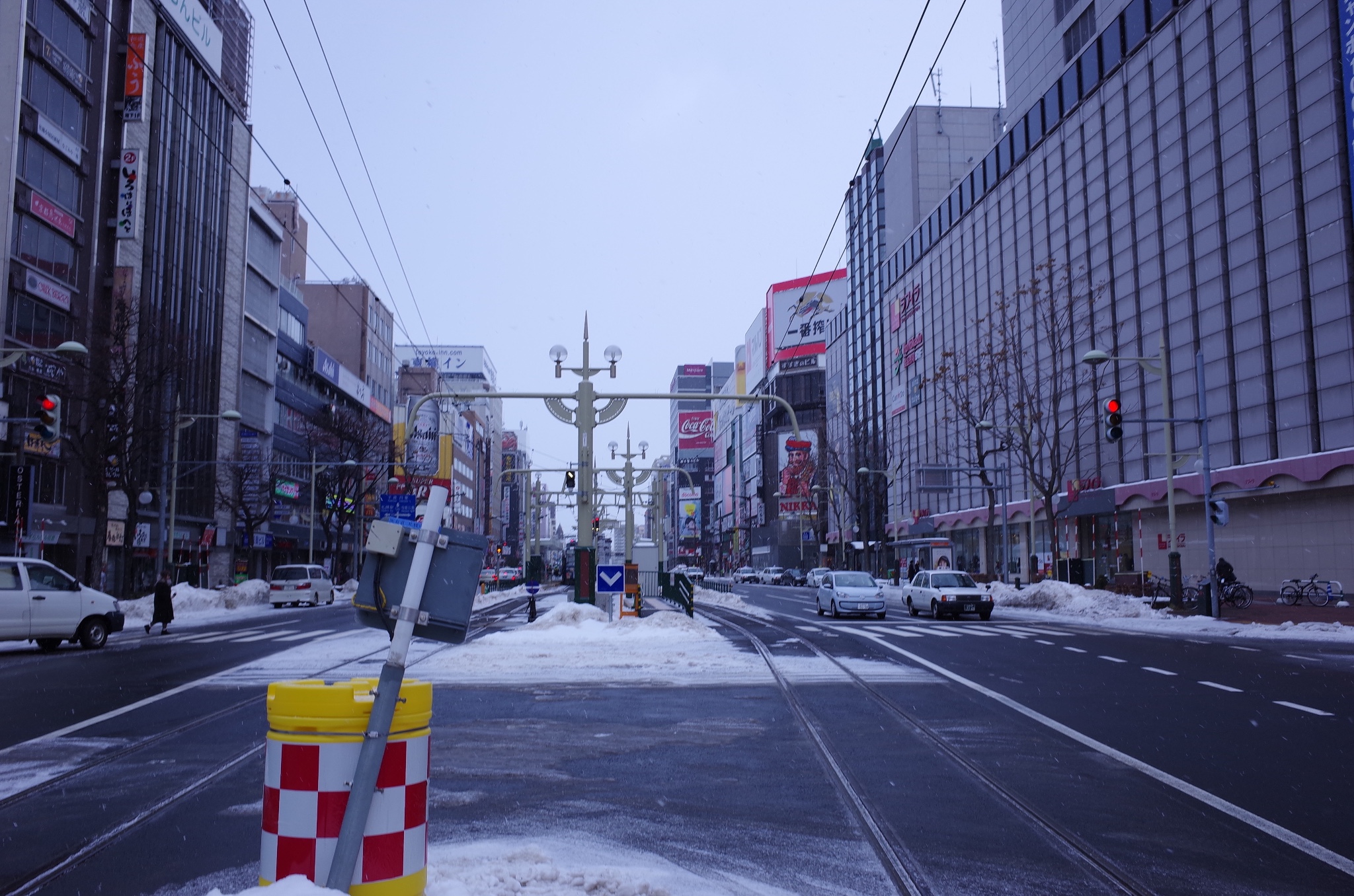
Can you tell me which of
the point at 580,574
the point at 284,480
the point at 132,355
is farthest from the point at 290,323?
the point at 580,574

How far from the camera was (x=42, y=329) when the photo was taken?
1683 inches

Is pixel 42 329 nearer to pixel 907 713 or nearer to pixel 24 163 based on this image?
pixel 24 163

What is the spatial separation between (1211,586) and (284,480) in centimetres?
5623

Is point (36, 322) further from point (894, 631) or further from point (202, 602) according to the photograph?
point (894, 631)

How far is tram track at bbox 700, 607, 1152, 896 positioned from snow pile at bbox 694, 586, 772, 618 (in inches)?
895

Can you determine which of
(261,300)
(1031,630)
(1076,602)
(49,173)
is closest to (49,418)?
(1031,630)

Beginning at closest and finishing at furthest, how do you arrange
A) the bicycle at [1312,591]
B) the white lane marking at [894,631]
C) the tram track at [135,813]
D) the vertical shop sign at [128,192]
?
the tram track at [135,813] < the white lane marking at [894,631] < the bicycle at [1312,591] < the vertical shop sign at [128,192]

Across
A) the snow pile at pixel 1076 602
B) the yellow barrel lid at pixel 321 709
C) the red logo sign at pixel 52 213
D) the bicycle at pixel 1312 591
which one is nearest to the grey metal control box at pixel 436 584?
the yellow barrel lid at pixel 321 709

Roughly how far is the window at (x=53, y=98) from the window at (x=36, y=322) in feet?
25.1

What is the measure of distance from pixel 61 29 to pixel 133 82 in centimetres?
470

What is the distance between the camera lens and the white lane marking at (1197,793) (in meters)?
5.58

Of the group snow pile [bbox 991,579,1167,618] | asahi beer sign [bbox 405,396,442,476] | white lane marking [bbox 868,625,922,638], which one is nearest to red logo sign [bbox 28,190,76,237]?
white lane marking [bbox 868,625,922,638]

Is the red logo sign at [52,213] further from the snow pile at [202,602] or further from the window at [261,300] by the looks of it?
the window at [261,300]

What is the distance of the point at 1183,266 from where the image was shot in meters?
42.8
